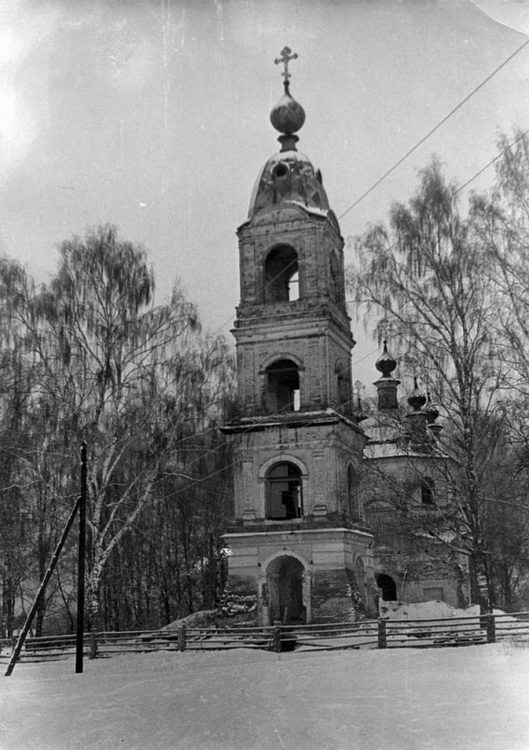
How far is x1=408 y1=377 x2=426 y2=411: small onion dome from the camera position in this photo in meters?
20.8

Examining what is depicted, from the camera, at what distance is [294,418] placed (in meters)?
24.0

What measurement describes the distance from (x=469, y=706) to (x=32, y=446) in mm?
14347

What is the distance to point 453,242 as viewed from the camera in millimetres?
18797

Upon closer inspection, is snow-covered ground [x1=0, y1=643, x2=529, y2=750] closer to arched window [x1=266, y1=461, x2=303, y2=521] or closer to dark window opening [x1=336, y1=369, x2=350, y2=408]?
arched window [x1=266, y1=461, x2=303, y2=521]

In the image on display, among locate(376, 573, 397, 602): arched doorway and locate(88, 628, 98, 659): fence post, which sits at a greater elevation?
locate(376, 573, 397, 602): arched doorway

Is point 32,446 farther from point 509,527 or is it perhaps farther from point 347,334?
point 509,527

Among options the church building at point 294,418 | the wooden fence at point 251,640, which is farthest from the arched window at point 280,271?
the wooden fence at point 251,640

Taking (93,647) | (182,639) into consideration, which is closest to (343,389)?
(182,639)

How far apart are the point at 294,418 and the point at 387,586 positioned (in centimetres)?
1651

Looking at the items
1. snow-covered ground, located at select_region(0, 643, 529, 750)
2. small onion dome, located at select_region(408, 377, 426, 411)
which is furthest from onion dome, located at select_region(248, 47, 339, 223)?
snow-covered ground, located at select_region(0, 643, 529, 750)

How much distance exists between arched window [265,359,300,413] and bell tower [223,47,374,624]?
1.3 inches

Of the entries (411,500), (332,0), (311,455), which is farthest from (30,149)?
(311,455)

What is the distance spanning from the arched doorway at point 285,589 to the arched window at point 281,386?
13.8ft

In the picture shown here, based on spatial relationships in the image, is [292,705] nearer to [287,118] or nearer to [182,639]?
[182,639]
